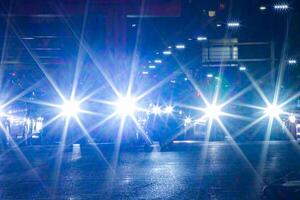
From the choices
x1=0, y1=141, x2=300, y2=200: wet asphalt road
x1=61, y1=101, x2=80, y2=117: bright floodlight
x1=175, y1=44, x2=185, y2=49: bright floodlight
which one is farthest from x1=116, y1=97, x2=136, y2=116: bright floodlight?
x1=175, y1=44, x2=185, y2=49: bright floodlight

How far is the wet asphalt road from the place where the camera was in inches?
368

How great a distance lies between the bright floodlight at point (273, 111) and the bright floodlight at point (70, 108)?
1256cm

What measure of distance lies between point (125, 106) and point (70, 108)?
3184 mm

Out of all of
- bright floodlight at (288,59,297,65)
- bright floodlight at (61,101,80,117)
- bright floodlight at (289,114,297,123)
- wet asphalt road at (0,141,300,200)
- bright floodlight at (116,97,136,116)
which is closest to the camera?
wet asphalt road at (0,141,300,200)

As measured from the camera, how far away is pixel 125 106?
24984 millimetres

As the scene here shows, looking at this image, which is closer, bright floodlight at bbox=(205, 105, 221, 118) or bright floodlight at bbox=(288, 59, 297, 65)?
bright floodlight at bbox=(205, 105, 221, 118)

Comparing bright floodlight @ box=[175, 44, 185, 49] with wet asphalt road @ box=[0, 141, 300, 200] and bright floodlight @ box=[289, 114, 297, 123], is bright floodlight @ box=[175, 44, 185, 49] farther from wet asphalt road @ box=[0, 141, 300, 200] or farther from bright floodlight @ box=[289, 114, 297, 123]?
wet asphalt road @ box=[0, 141, 300, 200]

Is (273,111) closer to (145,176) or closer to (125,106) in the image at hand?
(125,106)

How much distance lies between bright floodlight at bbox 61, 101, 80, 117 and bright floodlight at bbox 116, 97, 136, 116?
2217 millimetres

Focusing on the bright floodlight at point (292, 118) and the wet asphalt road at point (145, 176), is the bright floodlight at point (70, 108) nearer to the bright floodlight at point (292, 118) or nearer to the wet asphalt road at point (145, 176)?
the wet asphalt road at point (145, 176)

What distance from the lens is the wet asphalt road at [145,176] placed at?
9359mm

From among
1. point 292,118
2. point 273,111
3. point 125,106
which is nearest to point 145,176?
point 125,106

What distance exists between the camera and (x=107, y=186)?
10.3 metres

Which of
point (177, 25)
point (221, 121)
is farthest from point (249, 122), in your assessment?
point (177, 25)
